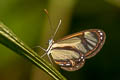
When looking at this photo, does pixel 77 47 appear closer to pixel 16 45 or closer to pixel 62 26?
pixel 62 26

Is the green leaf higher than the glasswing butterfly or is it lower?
higher

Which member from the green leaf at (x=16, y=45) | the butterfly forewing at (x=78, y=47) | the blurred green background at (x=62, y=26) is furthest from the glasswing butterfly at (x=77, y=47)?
the green leaf at (x=16, y=45)

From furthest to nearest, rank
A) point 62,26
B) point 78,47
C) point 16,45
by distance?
point 62,26, point 78,47, point 16,45

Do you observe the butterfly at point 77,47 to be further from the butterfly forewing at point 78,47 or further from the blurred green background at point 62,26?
the blurred green background at point 62,26

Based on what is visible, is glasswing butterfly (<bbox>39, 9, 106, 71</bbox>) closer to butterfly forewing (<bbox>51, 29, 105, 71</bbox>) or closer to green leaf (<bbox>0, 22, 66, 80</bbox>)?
butterfly forewing (<bbox>51, 29, 105, 71</bbox>)

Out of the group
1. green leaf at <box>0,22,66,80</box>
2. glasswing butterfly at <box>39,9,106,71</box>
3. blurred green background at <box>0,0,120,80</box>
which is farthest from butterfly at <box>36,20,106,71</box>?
green leaf at <box>0,22,66,80</box>

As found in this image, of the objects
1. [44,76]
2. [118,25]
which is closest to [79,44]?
[44,76]

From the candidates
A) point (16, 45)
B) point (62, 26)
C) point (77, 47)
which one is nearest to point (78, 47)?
point (77, 47)
